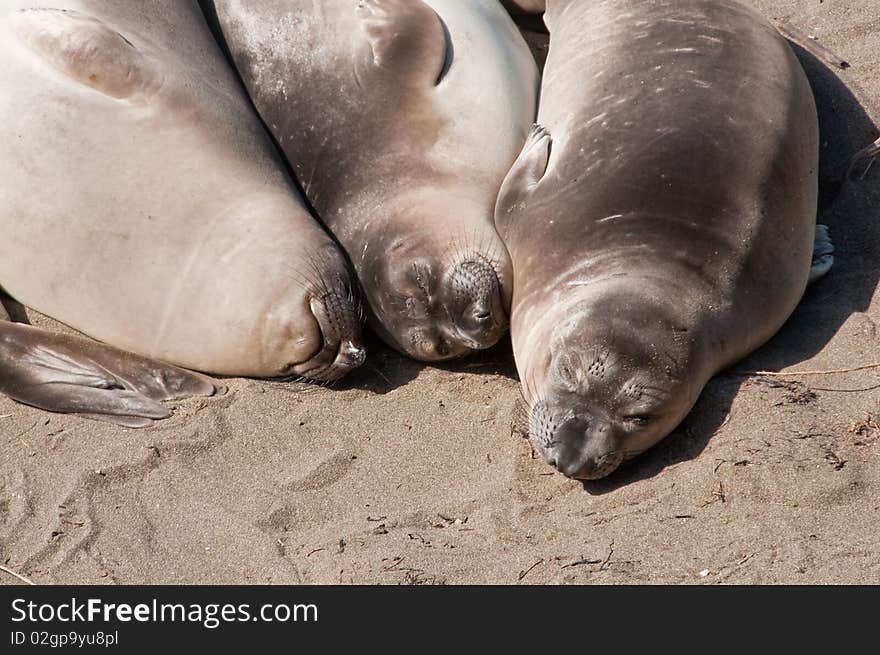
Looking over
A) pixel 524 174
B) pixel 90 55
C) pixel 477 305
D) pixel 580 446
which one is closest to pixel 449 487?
pixel 580 446

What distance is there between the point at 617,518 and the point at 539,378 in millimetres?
603

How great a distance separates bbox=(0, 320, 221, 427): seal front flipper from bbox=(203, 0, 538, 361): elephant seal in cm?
86

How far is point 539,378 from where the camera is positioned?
15.0ft

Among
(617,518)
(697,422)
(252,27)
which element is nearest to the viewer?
(617,518)

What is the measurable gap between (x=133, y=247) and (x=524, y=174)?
155 centimetres

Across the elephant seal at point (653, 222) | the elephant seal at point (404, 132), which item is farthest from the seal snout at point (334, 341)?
the elephant seal at point (653, 222)

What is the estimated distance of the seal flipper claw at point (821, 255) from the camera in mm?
5039

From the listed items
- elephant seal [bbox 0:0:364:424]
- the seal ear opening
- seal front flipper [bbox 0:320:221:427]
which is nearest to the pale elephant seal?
elephant seal [bbox 0:0:364:424]

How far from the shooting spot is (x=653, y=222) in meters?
4.69

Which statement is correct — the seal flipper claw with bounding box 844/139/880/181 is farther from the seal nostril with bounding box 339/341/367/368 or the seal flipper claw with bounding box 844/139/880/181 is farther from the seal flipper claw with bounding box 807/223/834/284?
the seal nostril with bounding box 339/341/367/368

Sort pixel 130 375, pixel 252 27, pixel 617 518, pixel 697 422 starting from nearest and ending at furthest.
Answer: pixel 617 518 → pixel 697 422 → pixel 130 375 → pixel 252 27

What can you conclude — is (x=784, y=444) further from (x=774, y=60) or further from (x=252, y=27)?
(x=252, y=27)

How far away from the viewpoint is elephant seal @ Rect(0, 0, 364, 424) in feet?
16.6

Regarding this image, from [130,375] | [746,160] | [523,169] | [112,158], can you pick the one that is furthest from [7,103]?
[746,160]
